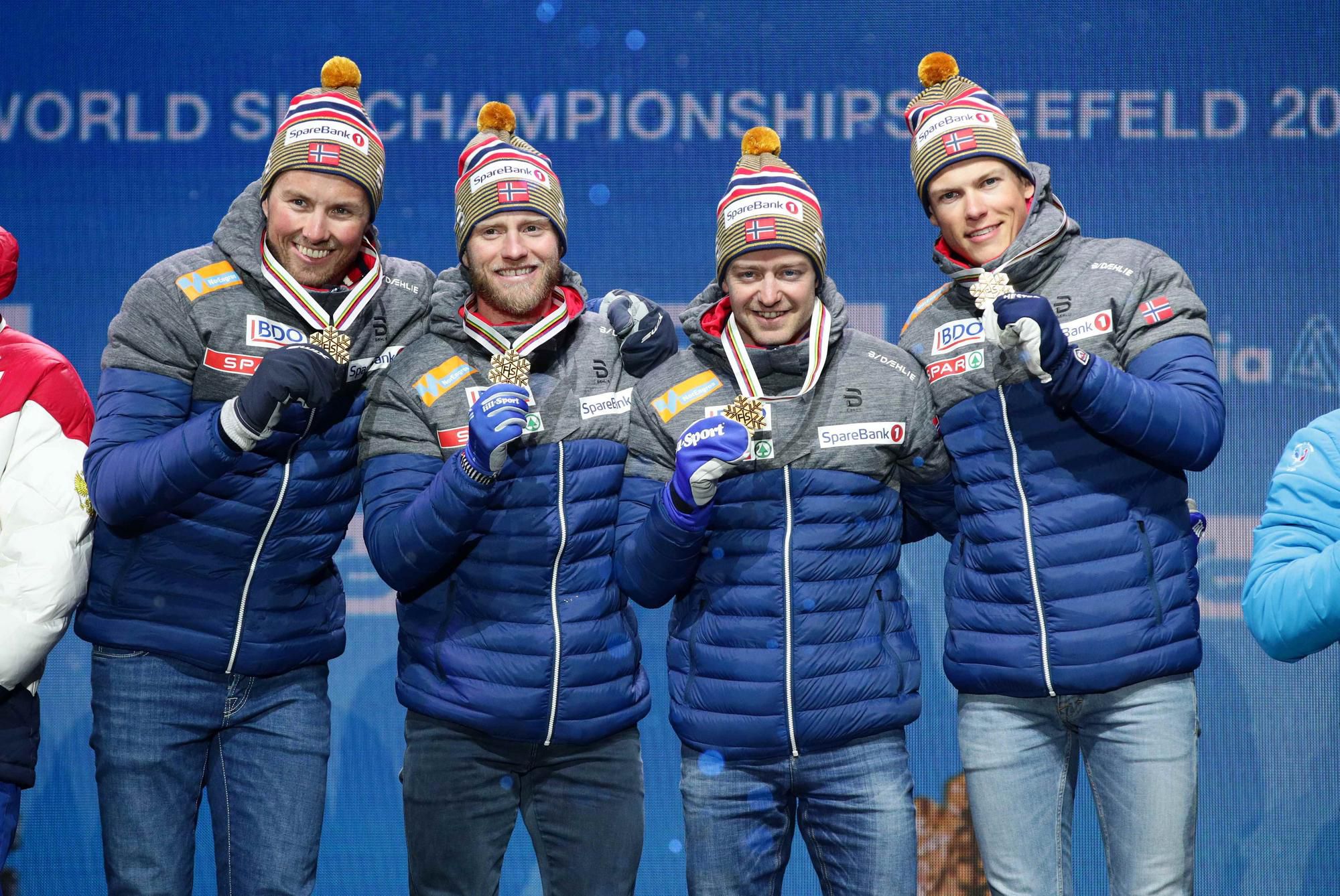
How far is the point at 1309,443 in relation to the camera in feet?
5.37

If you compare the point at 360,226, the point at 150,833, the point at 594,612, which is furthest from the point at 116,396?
the point at 594,612

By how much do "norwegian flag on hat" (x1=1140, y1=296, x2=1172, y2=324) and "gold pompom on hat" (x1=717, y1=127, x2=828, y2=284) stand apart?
0.54 meters

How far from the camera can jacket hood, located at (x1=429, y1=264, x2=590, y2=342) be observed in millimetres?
2174

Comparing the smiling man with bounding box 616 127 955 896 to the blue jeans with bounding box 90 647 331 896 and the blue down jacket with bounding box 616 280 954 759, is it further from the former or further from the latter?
the blue jeans with bounding box 90 647 331 896

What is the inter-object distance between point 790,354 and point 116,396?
1121 millimetres

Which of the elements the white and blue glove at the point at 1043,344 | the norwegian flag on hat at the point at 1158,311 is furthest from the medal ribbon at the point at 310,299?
the norwegian flag on hat at the point at 1158,311

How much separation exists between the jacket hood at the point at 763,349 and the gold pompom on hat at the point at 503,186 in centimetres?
29

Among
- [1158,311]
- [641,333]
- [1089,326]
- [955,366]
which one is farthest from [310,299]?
[1158,311]

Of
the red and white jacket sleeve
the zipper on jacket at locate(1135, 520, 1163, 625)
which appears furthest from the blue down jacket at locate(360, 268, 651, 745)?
the zipper on jacket at locate(1135, 520, 1163, 625)

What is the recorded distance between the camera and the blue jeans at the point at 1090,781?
196 cm

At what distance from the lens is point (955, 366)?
2115 mm

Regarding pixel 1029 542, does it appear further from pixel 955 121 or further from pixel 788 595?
pixel 955 121

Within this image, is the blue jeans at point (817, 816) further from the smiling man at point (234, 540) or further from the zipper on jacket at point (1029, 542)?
the smiling man at point (234, 540)

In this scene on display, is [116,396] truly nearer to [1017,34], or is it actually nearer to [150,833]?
[150,833]
